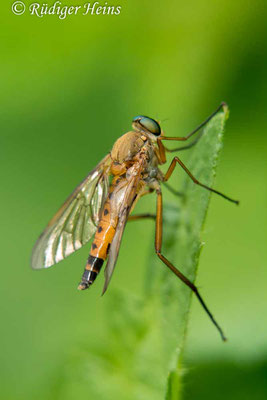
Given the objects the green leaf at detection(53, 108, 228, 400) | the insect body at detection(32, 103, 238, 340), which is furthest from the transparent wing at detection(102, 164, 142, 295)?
the green leaf at detection(53, 108, 228, 400)

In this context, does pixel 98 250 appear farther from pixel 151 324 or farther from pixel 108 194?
pixel 151 324

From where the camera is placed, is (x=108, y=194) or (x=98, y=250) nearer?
(x=98, y=250)

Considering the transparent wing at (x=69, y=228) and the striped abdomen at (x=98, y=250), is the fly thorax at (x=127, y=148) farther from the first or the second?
the striped abdomen at (x=98, y=250)

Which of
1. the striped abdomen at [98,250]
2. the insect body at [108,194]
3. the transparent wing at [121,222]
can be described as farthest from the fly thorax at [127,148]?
the striped abdomen at [98,250]

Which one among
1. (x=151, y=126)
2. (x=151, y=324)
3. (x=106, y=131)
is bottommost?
(x=151, y=324)

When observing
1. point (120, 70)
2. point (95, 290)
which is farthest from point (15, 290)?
point (120, 70)

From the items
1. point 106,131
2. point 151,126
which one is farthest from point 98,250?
point 106,131
